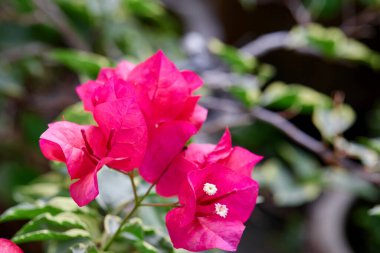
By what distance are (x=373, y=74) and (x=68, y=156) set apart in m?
1.57

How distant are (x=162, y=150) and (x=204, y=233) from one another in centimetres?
10

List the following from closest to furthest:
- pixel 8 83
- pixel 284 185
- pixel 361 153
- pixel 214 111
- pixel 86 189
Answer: pixel 86 189 < pixel 361 153 < pixel 8 83 < pixel 284 185 < pixel 214 111

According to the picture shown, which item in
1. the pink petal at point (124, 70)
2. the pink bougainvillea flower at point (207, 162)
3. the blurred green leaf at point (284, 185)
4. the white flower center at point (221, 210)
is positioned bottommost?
the blurred green leaf at point (284, 185)

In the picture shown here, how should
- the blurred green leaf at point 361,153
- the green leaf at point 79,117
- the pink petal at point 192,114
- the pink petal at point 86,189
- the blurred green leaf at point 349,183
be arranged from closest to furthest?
the pink petal at point 86,189 < the pink petal at point 192,114 < the green leaf at point 79,117 < the blurred green leaf at point 361,153 < the blurred green leaf at point 349,183

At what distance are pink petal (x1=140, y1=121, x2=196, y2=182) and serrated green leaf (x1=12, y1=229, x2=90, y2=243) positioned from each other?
104mm

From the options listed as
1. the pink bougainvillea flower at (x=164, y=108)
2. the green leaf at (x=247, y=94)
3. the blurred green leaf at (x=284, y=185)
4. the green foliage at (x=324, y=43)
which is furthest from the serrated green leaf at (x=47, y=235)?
the green foliage at (x=324, y=43)

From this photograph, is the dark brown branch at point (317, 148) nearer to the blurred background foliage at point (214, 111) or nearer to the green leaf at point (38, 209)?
the blurred background foliage at point (214, 111)

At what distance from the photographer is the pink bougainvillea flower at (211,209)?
411 mm

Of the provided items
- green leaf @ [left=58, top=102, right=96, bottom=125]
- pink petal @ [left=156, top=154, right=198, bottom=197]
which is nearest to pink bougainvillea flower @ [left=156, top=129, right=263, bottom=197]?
pink petal @ [left=156, top=154, right=198, bottom=197]

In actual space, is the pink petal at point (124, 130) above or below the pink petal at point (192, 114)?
above

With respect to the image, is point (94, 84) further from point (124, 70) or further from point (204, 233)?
point (204, 233)

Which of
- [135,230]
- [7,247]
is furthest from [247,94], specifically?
[7,247]

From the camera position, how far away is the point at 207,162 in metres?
0.46

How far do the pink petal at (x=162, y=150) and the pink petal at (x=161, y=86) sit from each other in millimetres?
27
